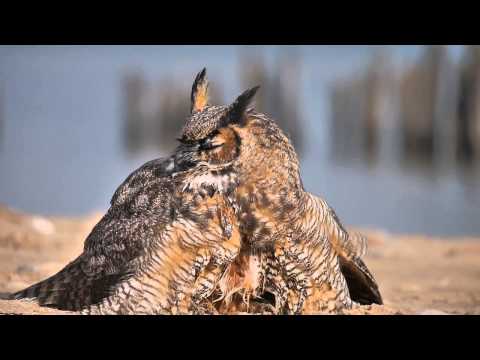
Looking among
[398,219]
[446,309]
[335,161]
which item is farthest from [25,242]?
[335,161]

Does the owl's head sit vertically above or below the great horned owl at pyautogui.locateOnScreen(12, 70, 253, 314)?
above

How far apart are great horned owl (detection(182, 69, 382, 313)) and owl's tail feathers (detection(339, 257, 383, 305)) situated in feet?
0.63

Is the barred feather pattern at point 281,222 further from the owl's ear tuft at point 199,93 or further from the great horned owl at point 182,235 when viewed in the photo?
the owl's ear tuft at point 199,93

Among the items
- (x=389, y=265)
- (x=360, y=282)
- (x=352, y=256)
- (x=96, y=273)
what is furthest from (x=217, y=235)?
(x=389, y=265)

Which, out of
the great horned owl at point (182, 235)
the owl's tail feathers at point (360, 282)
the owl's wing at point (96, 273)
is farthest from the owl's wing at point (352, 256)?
the owl's wing at point (96, 273)

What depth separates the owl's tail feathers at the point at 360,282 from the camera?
3.29 m

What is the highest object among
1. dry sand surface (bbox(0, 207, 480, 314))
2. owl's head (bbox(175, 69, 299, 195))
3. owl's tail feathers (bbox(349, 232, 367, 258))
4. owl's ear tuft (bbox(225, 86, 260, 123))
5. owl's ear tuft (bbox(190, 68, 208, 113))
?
owl's ear tuft (bbox(190, 68, 208, 113))

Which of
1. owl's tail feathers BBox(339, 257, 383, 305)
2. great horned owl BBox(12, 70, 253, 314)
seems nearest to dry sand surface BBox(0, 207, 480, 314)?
owl's tail feathers BBox(339, 257, 383, 305)

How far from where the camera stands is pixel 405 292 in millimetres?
4754

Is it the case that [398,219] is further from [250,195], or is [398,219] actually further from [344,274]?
[250,195]

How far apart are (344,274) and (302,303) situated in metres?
0.51

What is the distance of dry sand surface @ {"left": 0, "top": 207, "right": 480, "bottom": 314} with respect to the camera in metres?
4.06

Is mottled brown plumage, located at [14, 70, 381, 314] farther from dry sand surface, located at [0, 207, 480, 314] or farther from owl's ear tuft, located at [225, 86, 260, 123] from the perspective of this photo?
dry sand surface, located at [0, 207, 480, 314]

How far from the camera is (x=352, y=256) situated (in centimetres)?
323
